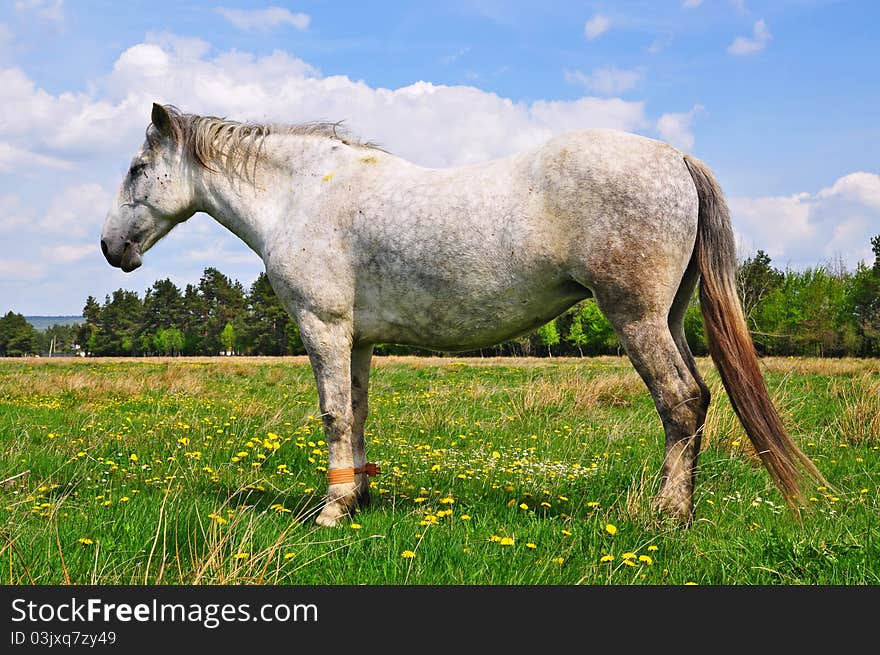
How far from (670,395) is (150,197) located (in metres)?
A: 4.72

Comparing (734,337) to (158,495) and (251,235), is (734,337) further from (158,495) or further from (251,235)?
(158,495)

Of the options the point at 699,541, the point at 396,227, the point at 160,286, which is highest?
the point at 160,286

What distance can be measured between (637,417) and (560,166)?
6145 millimetres

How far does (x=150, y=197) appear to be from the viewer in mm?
5840

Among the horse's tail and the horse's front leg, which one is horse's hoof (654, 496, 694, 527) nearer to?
the horse's tail

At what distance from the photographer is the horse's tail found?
14.9 feet

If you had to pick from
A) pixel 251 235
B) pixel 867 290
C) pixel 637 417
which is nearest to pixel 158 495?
pixel 251 235


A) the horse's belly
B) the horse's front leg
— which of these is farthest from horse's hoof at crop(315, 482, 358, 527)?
the horse's belly

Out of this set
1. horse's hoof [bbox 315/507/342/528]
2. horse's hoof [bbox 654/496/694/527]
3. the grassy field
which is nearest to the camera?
the grassy field

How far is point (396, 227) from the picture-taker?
15.3ft

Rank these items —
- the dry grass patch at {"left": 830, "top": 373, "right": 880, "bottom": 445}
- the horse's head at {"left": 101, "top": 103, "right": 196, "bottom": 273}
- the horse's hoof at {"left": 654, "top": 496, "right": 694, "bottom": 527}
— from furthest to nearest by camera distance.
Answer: the dry grass patch at {"left": 830, "top": 373, "right": 880, "bottom": 445} < the horse's head at {"left": 101, "top": 103, "right": 196, "bottom": 273} < the horse's hoof at {"left": 654, "top": 496, "right": 694, "bottom": 527}

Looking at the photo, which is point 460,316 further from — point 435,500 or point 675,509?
point 675,509

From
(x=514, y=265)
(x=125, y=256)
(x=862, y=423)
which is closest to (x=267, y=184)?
(x=125, y=256)

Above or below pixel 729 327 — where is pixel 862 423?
below
